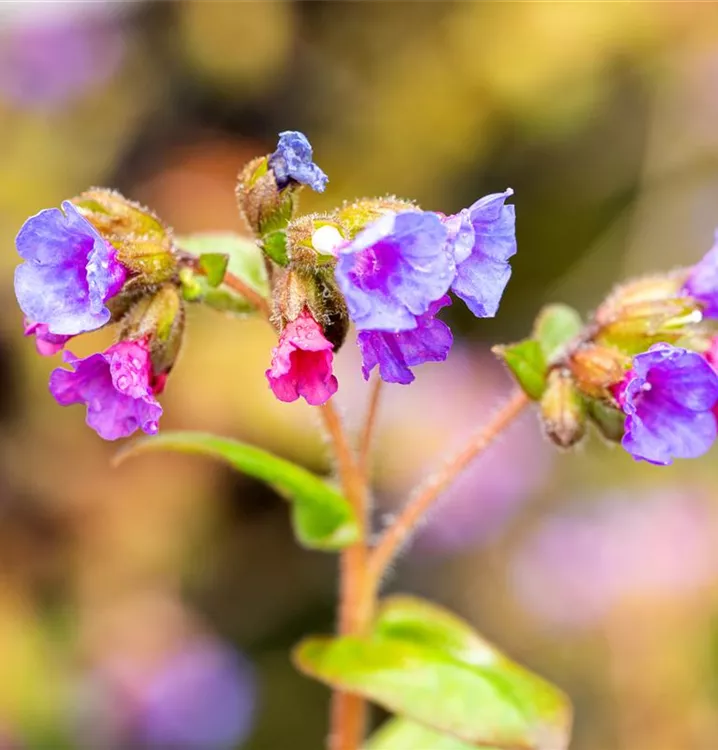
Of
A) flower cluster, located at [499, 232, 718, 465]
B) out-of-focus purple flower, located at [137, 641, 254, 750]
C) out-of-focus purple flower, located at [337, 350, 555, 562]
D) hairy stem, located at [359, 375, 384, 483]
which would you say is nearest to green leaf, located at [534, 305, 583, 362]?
flower cluster, located at [499, 232, 718, 465]

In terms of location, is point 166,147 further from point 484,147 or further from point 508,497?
point 508,497

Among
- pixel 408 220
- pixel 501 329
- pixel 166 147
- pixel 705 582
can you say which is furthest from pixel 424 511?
pixel 166 147

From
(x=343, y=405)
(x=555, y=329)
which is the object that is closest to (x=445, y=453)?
(x=343, y=405)

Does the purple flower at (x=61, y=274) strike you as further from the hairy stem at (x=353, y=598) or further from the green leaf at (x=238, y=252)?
the hairy stem at (x=353, y=598)

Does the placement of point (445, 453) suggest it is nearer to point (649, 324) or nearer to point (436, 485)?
point (436, 485)

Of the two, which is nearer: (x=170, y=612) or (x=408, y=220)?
(x=408, y=220)

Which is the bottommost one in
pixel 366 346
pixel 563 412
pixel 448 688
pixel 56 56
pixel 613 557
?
pixel 448 688
